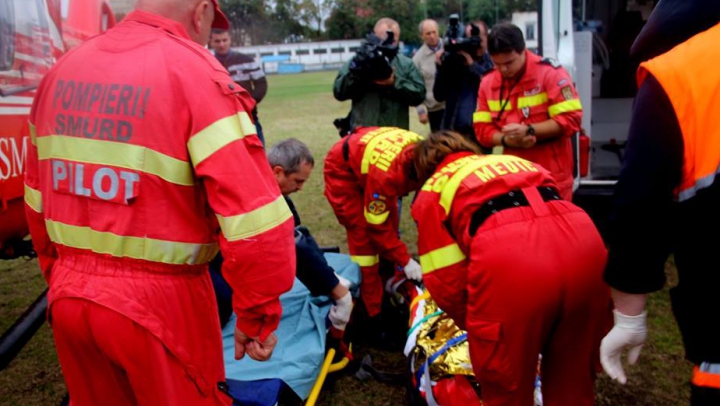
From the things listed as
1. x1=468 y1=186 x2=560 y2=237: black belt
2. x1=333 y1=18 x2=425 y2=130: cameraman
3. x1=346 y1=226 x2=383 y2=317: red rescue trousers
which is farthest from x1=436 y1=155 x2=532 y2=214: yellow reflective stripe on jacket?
x1=333 y1=18 x2=425 y2=130: cameraman

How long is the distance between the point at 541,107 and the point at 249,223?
2.92m

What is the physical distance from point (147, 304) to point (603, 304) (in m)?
1.56

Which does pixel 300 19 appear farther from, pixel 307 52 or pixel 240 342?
pixel 240 342

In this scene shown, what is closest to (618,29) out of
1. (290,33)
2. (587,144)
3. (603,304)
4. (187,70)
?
(587,144)

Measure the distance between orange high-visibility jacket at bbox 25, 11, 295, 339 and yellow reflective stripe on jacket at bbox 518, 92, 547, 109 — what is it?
2.73 meters

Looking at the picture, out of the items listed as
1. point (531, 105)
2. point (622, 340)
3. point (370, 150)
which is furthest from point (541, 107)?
point (622, 340)

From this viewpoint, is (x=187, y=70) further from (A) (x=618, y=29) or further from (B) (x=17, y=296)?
(A) (x=618, y=29)

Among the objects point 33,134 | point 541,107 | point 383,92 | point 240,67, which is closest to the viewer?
point 33,134

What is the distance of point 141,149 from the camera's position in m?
1.70

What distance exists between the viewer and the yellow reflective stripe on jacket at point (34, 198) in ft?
6.68

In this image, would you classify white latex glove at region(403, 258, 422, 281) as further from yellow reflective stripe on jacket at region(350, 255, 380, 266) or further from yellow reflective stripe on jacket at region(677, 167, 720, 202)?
yellow reflective stripe on jacket at region(677, 167, 720, 202)

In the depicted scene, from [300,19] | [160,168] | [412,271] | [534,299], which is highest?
[300,19]

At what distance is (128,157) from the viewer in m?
1.71

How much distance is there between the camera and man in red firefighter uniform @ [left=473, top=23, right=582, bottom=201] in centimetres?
396
